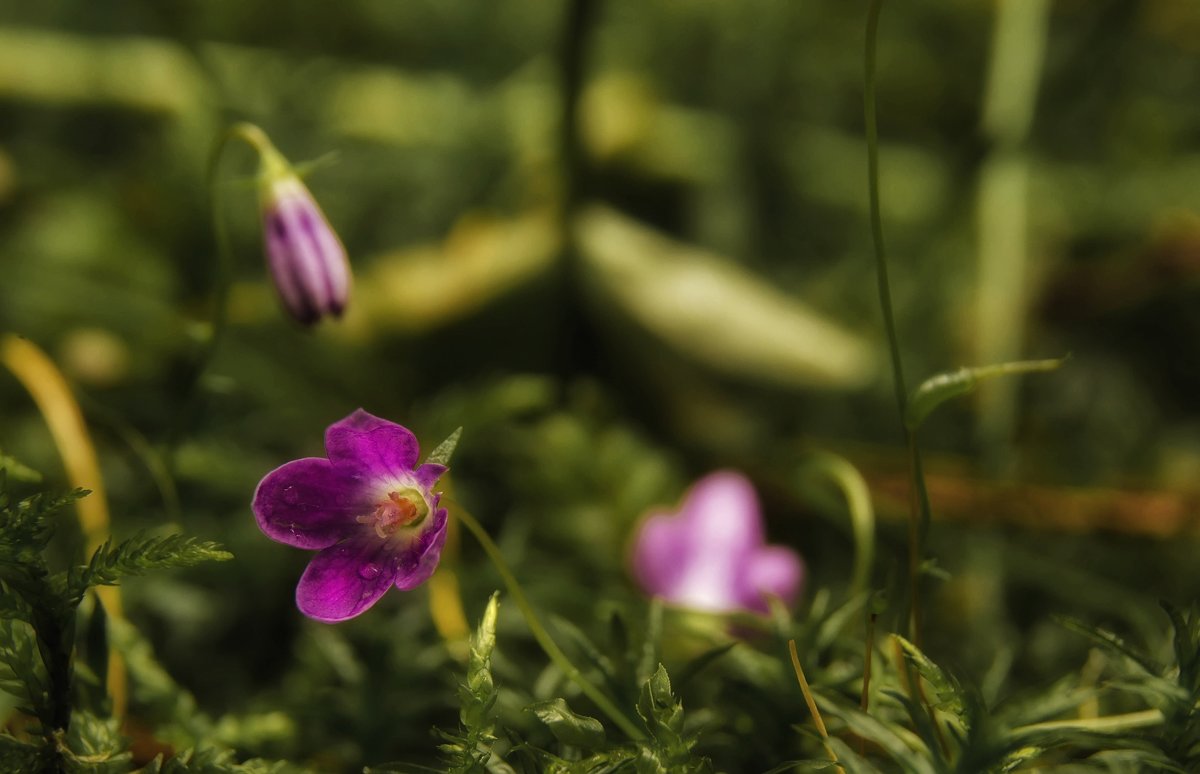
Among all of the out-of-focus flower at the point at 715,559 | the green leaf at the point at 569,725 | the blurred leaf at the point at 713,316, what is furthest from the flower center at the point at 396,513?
the blurred leaf at the point at 713,316

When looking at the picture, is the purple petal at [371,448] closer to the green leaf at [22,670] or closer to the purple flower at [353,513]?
the purple flower at [353,513]

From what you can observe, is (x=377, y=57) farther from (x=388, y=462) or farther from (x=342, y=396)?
(x=388, y=462)

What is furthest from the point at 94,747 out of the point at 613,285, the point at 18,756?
the point at 613,285

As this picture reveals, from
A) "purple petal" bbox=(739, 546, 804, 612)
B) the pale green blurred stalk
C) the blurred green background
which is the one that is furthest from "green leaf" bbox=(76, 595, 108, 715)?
the pale green blurred stalk

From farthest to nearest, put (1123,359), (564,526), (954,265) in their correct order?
1. (954,265)
2. (1123,359)
3. (564,526)

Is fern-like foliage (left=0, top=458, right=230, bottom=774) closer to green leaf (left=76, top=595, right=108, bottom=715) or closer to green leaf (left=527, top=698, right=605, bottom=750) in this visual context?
green leaf (left=76, top=595, right=108, bottom=715)

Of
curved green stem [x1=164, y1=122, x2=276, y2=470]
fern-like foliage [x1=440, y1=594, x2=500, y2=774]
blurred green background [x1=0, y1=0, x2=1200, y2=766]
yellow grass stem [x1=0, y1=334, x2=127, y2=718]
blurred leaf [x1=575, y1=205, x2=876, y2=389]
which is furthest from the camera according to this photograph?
blurred leaf [x1=575, y1=205, x2=876, y2=389]

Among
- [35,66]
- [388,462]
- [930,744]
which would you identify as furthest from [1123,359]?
[35,66]
